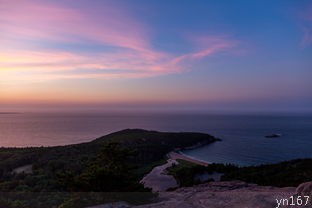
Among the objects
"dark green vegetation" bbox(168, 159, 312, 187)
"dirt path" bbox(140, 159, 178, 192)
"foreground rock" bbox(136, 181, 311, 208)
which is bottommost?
"dirt path" bbox(140, 159, 178, 192)

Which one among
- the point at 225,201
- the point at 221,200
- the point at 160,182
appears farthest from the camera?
the point at 160,182

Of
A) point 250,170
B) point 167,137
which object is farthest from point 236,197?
point 167,137

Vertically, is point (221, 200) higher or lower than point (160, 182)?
higher

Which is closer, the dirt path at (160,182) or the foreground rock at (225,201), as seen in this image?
the foreground rock at (225,201)

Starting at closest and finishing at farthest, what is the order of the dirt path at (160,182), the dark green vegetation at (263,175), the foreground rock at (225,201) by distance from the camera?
the foreground rock at (225,201) → the dark green vegetation at (263,175) → the dirt path at (160,182)

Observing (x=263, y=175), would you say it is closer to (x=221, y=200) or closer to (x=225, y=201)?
(x=221, y=200)

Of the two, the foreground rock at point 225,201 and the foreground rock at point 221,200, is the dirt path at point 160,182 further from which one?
the foreground rock at point 225,201

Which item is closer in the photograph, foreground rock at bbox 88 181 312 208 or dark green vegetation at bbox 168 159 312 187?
foreground rock at bbox 88 181 312 208

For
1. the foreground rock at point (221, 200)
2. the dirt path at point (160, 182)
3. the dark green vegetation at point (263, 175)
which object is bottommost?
the dirt path at point (160, 182)

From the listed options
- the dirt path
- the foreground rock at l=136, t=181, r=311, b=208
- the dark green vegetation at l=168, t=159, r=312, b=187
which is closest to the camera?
the foreground rock at l=136, t=181, r=311, b=208

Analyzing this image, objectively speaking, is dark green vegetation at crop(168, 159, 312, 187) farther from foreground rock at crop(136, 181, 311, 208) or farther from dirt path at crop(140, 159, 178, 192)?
foreground rock at crop(136, 181, 311, 208)

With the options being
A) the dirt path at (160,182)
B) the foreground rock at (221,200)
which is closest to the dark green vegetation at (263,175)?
the dirt path at (160,182)

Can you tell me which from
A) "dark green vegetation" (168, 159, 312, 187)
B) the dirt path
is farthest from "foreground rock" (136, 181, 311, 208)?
the dirt path

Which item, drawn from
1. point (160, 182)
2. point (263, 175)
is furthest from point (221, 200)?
point (160, 182)
